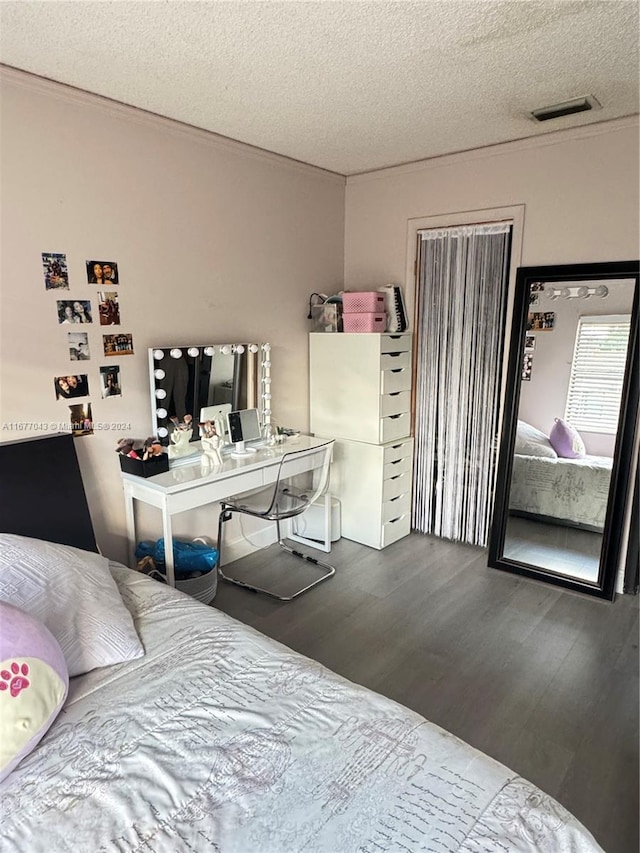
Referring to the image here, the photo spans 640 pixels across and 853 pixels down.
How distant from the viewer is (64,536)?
241 cm

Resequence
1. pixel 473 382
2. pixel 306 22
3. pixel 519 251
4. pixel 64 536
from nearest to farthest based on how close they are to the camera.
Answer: pixel 306 22 → pixel 64 536 → pixel 519 251 → pixel 473 382

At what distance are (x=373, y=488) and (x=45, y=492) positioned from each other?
1.97m

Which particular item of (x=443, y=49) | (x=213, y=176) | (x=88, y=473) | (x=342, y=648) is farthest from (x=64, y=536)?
(x=443, y=49)

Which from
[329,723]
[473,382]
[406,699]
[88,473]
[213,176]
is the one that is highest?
[213,176]

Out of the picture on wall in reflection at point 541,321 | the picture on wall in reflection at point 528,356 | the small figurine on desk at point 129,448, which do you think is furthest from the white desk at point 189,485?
the picture on wall in reflection at point 541,321

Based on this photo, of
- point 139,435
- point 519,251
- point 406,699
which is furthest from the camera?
point 519,251

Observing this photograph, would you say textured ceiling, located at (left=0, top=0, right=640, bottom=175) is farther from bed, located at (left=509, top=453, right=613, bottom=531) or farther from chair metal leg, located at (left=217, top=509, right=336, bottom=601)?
chair metal leg, located at (left=217, top=509, right=336, bottom=601)

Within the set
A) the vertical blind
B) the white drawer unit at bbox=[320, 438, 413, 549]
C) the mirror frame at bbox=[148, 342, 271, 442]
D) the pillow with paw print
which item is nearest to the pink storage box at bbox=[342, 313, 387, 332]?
the mirror frame at bbox=[148, 342, 271, 442]

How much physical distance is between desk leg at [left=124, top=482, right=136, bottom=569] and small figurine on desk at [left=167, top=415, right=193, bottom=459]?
0.95 feet

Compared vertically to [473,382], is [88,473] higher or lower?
lower

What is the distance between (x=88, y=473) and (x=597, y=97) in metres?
2.96

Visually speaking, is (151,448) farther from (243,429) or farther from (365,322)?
(365,322)

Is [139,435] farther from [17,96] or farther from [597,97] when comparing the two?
[597,97]

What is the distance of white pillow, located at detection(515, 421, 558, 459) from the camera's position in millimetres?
3227
